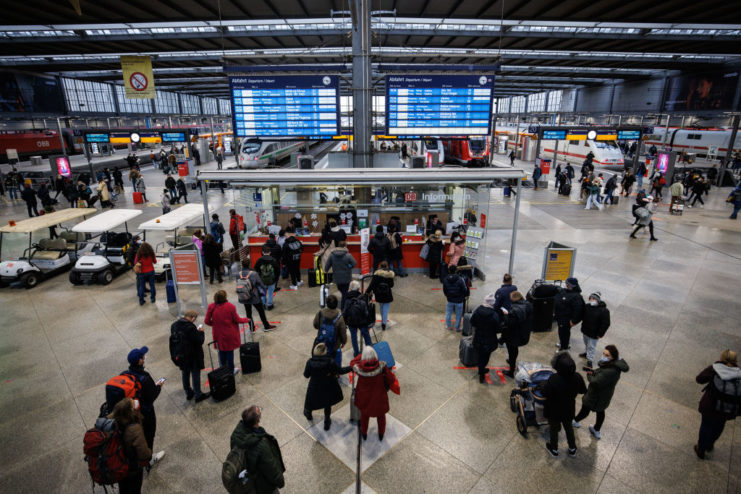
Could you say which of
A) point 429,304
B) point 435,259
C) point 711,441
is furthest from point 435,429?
point 435,259

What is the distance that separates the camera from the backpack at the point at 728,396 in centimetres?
467

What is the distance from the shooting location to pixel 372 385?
4895mm

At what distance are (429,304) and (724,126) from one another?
4188cm

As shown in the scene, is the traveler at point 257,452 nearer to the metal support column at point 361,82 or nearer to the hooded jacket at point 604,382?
the hooded jacket at point 604,382

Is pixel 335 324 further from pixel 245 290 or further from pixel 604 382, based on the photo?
pixel 604 382

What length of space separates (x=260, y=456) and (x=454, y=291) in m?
5.05

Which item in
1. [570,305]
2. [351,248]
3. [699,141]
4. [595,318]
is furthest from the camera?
[699,141]

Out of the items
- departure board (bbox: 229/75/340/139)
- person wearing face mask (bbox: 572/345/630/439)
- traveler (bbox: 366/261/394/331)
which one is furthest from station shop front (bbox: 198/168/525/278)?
person wearing face mask (bbox: 572/345/630/439)

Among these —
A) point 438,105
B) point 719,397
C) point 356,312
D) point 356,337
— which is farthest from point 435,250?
point 719,397

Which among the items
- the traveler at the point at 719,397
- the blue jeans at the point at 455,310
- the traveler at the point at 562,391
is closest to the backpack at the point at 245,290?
the blue jeans at the point at 455,310

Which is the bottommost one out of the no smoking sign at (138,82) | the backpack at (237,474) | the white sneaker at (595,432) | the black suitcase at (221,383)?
the white sneaker at (595,432)

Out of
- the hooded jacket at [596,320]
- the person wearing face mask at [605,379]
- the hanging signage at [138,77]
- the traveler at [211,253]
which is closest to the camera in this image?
the person wearing face mask at [605,379]

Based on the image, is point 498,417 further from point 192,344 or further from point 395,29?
point 395,29

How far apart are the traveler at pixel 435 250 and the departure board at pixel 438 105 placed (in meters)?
2.84
